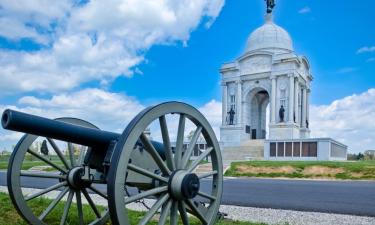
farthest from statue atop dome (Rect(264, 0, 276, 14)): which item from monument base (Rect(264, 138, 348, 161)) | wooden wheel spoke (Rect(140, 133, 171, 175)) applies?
wooden wheel spoke (Rect(140, 133, 171, 175))

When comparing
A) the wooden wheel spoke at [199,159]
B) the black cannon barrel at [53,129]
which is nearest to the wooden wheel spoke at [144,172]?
the wooden wheel spoke at [199,159]

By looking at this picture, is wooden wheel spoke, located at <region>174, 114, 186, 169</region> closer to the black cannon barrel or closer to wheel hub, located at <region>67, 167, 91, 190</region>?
the black cannon barrel

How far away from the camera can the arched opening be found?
124ft

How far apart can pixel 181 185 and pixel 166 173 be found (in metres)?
0.21

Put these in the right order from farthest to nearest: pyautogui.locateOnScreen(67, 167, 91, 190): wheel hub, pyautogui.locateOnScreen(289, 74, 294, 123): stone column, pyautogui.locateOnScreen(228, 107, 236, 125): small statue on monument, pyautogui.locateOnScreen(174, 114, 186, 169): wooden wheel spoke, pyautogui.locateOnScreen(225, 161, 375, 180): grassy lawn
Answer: pyautogui.locateOnScreen(228, 107, 236, 125): small statue on monument → pyautogui.locateOnScreen(289, 74, 294, 123): stone column → pyautogui.locateOnScreen(225, 161, 375, 180): grassy lawn → pyautogui.locateOnScreen(67, 167, 91, 190): wheel hub → pyautogui.locateOnScreen(174, 114, 186, 169): wooden wheel spoke

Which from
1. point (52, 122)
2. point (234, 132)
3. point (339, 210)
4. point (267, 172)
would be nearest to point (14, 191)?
point (52, 122)

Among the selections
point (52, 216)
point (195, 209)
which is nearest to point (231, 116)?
point (52, 216)

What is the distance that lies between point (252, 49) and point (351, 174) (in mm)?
22170

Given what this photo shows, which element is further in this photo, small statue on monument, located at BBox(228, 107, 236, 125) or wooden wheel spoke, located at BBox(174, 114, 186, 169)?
small statue on monument, located at BBox(228, 107, 236, 125)

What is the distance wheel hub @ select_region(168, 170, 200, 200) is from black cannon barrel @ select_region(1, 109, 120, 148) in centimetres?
93

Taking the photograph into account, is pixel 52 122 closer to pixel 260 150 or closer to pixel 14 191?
pixel 14 191

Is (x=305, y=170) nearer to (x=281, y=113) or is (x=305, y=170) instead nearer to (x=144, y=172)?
(x=281, y=113)

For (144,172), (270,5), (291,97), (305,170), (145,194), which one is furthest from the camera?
(270,5)

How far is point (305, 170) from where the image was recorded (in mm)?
20547
